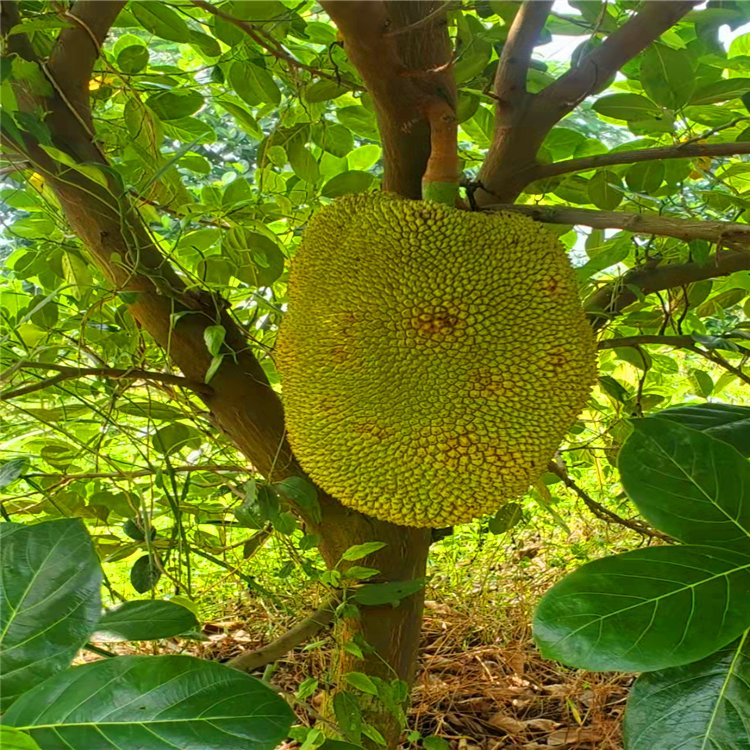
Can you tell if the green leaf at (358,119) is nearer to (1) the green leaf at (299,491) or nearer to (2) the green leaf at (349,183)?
(2) the green leaf at (349,183)

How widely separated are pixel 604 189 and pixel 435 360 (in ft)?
1.22

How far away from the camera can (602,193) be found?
979mm

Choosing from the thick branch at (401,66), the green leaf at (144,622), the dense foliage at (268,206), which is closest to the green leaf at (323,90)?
the dense foliage at (268,206)

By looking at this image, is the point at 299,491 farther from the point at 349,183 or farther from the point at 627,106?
the point at 627,106

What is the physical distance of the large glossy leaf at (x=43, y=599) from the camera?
420mm

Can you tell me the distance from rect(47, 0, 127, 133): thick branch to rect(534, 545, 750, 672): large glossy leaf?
66cm

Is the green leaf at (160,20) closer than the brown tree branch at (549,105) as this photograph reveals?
No

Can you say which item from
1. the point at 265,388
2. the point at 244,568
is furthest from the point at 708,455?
the point at 244,568

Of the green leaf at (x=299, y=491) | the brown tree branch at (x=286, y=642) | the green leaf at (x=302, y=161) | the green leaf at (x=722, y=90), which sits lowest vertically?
the brown tree branch at (x=286, y=642)

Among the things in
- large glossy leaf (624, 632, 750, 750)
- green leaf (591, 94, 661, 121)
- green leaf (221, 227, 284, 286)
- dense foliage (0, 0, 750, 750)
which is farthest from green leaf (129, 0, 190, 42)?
large glossy leaf (624, 632, 750, 750)

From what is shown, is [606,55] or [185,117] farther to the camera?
[185,117]

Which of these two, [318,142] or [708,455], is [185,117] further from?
[708,455]

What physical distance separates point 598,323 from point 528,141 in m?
0.38

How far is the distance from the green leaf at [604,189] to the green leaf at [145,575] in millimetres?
669
